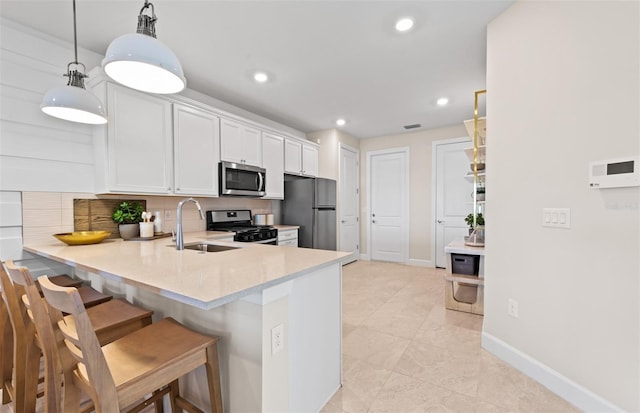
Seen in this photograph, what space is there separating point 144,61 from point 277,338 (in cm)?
134

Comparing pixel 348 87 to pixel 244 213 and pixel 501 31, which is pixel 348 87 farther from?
pixel 244 213

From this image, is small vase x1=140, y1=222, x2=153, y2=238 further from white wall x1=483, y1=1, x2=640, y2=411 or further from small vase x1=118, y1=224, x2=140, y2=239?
white wall x1=483, y1=1, x2=640, y2=411

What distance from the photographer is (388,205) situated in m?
5.64

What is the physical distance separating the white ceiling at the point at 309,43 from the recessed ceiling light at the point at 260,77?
80 mm

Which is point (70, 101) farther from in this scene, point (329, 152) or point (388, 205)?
point (388, 205)

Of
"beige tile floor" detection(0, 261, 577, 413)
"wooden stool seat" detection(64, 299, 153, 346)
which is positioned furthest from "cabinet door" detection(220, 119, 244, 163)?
"beige tile floor" detection(0, 261, 577, 413)

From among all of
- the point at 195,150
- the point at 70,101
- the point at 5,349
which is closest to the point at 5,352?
the point at 5,349

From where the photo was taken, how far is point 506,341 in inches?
80.8

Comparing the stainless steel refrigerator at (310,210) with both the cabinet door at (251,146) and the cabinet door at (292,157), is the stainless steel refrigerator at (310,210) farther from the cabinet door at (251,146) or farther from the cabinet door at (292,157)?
the cabinet door at (251,146)

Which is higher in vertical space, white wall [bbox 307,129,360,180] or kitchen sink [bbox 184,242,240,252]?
white wall [bbox 307,129,360,180]

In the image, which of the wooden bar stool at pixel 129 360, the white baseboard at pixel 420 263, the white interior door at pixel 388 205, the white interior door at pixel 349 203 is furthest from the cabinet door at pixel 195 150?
the white baseboard at pixel 420 263

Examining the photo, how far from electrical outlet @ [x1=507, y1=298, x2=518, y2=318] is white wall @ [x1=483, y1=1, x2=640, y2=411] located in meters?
0.04

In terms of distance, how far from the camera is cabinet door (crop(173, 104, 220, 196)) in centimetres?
284

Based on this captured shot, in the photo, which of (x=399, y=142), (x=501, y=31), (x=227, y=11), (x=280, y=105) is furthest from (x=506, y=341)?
(x=399, y=142)
